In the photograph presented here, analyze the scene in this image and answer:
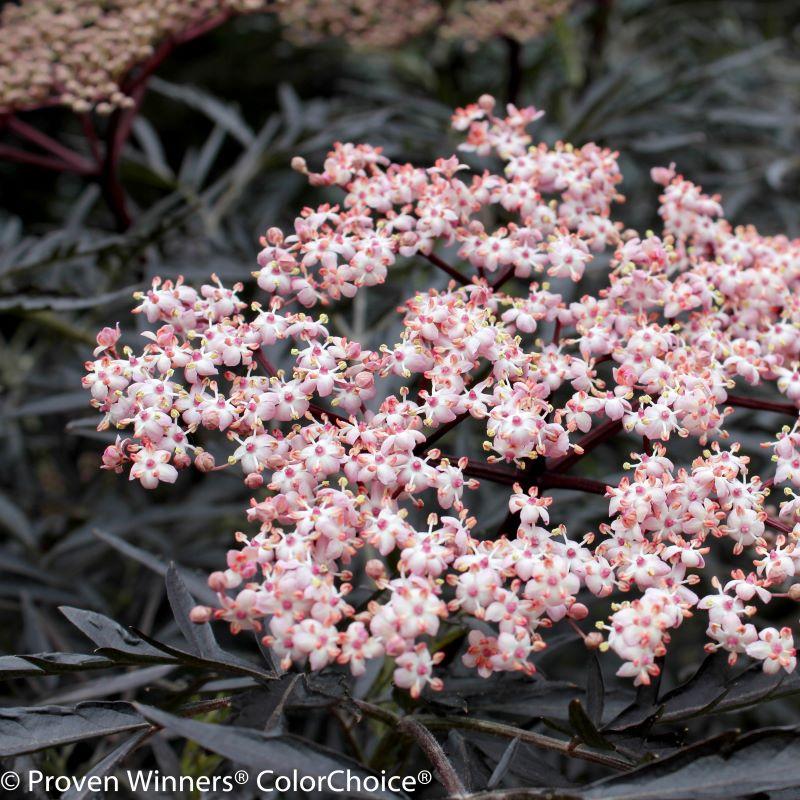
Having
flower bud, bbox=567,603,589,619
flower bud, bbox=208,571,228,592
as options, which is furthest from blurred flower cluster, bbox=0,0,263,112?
flower bud, bbox=567,603,589,619

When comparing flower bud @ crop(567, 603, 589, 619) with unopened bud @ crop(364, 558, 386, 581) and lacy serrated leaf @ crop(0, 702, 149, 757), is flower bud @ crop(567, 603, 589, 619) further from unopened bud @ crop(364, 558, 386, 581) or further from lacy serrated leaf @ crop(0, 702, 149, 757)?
lacy serrated leaf @ crop(0, 702, 149, 757)

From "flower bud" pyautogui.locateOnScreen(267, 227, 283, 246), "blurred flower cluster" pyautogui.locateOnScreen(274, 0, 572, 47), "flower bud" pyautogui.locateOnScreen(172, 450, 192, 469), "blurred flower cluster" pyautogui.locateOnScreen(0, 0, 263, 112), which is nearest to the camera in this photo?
"flower bud" pyautogui.locateOnScreen(172, 450, 192, 469)

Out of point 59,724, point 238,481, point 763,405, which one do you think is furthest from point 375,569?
point 238,481

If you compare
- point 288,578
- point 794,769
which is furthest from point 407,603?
point 794,769

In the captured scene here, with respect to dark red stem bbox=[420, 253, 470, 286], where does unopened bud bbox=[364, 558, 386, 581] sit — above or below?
below

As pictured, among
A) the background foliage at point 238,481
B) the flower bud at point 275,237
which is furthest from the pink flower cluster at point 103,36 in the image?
the flower bud at point 275,237

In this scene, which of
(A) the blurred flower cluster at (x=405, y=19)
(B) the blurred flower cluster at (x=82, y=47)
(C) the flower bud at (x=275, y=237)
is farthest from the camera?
(A) the blurred flower cluster at (x=405, y=19)

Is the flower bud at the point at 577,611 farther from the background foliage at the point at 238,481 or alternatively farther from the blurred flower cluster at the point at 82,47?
the blurred flower cluster at the point at 82,47
